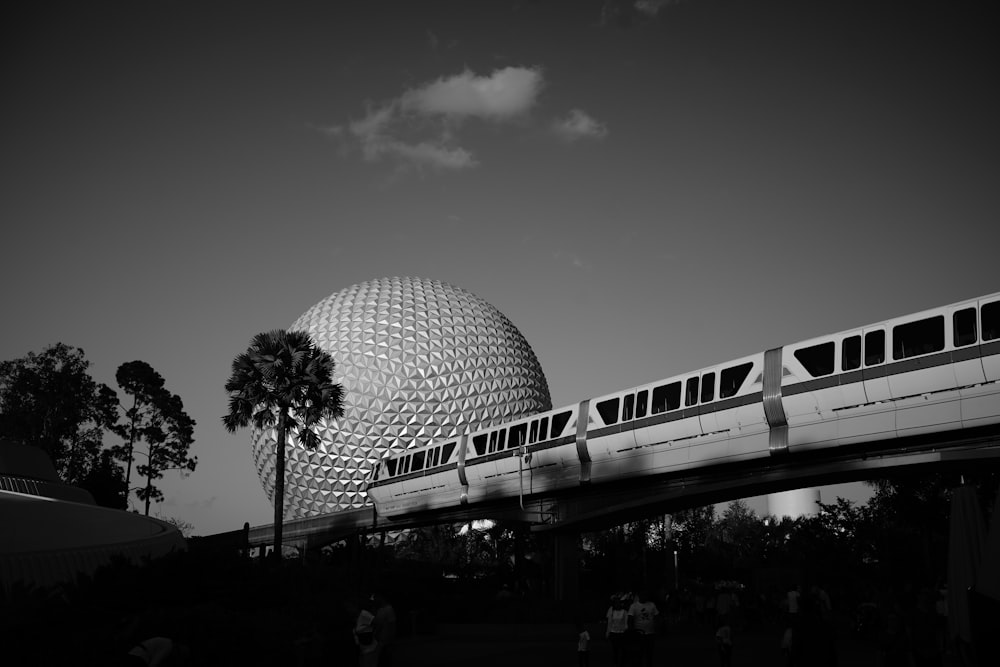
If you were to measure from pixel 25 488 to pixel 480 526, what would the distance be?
30.6 m

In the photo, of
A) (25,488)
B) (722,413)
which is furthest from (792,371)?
(25,488)

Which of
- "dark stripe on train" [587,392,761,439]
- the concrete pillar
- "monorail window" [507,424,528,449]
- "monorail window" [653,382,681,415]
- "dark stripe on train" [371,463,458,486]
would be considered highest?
"monorail window" [653,382,681,415]

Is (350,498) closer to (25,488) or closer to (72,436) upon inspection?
(72,436)

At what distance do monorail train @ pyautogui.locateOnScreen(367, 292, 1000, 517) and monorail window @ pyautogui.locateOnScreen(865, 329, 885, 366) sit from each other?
0.02 metres

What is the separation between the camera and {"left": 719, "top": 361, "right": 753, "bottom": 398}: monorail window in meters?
22.9

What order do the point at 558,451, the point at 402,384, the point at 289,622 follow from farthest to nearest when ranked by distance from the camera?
the point at 402,384, the point at 558,451, the point at 289,622

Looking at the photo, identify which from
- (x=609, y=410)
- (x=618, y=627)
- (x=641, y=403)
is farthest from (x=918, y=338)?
(x=609, y=410)

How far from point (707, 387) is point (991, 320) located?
8275mm

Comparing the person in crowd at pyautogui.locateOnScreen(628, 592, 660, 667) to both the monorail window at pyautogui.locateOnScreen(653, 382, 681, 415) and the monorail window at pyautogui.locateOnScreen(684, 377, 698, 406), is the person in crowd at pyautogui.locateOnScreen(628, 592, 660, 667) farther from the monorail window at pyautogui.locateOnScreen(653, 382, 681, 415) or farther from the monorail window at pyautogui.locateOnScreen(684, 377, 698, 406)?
the monorail window at pyautogui.locateOnScreen(653, 382, 681, 415)

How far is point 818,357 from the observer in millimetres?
20984

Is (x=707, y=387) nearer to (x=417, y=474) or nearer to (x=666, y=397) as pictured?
(x=666, y=397)

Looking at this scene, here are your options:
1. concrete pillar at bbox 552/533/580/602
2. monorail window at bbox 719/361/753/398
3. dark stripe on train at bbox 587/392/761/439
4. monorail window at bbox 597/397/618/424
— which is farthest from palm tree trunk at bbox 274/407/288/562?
monorail window at bbox 719/361/753/398

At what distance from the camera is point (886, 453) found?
824 inches

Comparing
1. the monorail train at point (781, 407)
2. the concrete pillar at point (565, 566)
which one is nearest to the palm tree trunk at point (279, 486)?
the monorail train at point (781, 407)
